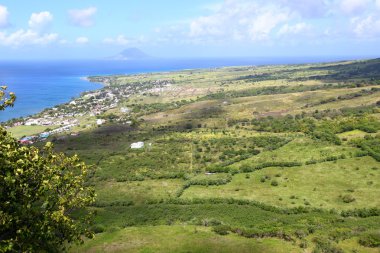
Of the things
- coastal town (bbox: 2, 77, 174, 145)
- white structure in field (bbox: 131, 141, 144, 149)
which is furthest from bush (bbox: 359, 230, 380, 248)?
coastal town (bbox: 2, 77, 174, 145)

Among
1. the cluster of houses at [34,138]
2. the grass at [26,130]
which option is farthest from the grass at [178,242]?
the grass at [26,130]

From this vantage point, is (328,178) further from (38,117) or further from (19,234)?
(38,117)

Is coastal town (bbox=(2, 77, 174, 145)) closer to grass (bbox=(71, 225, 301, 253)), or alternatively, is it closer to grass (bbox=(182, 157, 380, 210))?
grass (bbox=(182, 157, 380, 210))

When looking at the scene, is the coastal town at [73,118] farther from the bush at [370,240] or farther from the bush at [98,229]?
the bush at [370,240]

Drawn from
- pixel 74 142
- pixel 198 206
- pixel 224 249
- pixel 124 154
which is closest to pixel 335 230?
pixel 224 249

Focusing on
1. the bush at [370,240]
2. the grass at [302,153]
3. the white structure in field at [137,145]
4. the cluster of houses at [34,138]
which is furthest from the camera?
the cluster of houses at [34,138]

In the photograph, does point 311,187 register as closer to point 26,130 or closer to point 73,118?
point 26,130
